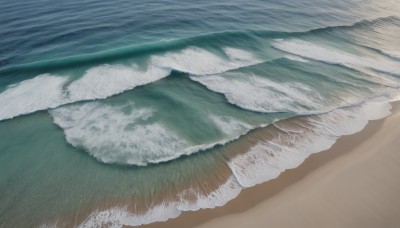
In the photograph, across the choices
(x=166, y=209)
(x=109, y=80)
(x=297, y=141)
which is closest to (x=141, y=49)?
(x=109, y=80)

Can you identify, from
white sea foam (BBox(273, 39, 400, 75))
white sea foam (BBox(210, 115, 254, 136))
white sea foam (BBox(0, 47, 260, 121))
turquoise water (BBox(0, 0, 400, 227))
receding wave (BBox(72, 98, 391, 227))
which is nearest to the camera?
receding wave (BBox(72, 98, 391, 227))

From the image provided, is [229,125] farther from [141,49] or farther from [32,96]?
[32,96]

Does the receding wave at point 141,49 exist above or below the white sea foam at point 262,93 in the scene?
above

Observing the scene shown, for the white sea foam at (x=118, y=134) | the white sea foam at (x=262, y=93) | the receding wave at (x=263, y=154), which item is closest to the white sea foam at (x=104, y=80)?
the white sea foam at (x=118, y=134)

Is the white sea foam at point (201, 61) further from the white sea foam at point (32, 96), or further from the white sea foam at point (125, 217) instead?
the white sea foam at point (125, 217)

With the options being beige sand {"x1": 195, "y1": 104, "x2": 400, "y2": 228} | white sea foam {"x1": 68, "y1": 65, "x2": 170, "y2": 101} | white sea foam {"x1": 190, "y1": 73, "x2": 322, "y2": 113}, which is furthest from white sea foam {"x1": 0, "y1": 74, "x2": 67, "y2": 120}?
beige sand {"x1": 195, "y1": 104, "x2": 400, "y2": 228}

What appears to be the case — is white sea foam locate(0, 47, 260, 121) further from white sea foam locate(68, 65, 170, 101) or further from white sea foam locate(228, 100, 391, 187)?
white sea foam locate(228, 100, 391, 187)

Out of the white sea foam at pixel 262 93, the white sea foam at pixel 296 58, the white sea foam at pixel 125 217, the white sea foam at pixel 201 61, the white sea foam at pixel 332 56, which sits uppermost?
the white sea foam at pixel 332 56
